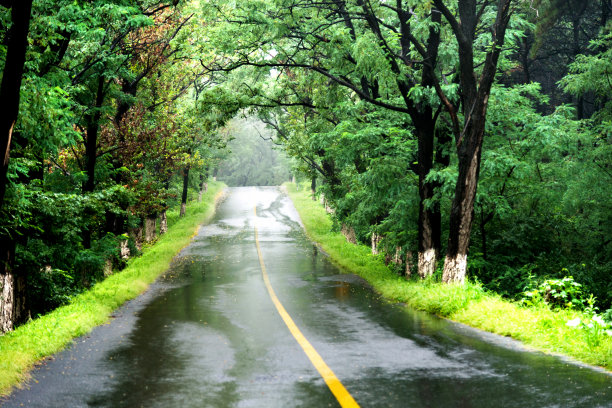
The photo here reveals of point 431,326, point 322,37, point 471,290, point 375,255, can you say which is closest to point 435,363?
point 431,326

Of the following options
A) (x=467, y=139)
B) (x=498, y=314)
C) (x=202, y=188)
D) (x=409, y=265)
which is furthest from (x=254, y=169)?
(x=498, y=314)

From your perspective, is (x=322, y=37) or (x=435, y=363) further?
(x=322, y=37)

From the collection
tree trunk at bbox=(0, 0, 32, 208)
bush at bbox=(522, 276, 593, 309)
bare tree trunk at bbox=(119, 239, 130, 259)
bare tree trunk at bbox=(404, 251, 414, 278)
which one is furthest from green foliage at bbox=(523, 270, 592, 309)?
bare tree trunk at bbox=(119, 239, 130, 259)

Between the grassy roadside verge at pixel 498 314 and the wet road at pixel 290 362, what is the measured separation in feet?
1.21

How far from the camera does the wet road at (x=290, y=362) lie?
18.7ft

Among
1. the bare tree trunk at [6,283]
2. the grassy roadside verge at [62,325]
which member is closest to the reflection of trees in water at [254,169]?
the grassy roadside verge at [62,325]

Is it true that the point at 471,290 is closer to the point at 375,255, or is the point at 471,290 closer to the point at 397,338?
the point at 397,338

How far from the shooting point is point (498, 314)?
33.4ft

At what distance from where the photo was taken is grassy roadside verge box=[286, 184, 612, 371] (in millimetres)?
7471

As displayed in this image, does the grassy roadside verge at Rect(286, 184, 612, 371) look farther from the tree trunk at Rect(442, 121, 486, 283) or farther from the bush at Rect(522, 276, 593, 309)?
the tree trunk at Rect(442, 121, 486, 283)

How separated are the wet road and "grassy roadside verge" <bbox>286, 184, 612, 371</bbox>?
0.37 metres

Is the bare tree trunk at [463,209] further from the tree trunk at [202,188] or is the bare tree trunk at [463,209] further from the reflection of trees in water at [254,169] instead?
the reflection of trees in water at [254,169]

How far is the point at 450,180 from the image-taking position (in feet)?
48.8

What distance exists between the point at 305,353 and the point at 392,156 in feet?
34.0
